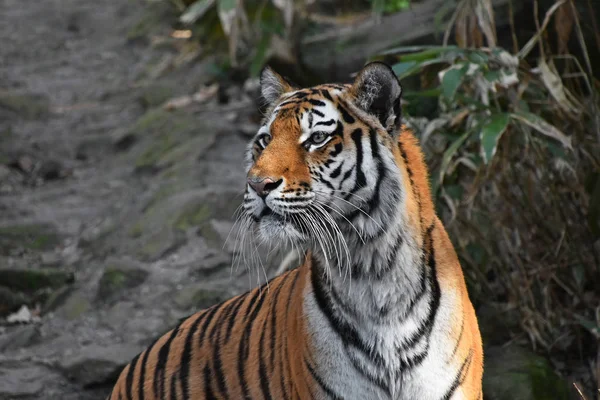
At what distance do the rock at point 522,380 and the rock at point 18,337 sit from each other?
7.99 ft

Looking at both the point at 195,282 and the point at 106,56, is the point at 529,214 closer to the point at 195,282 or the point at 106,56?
the point at 195,282

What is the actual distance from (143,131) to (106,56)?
314 cm

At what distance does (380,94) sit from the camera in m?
2.55

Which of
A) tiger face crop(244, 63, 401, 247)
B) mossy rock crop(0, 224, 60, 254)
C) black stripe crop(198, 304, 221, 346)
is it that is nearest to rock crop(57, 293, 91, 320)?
mossy rock crop(0, 224, 60, 254)

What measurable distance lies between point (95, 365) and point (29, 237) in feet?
6.92

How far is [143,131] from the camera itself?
7.76 m

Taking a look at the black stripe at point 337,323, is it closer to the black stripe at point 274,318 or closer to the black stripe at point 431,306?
the black stripe at point 431,306

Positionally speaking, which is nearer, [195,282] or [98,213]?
[195,282]

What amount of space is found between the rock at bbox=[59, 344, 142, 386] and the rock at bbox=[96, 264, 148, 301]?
2.38 feet

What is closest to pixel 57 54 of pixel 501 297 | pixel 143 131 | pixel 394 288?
pixel 143 131

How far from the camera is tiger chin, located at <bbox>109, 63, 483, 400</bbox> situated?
2.49 m

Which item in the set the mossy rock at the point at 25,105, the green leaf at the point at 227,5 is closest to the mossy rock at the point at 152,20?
the mossy rock at the point at 25,105

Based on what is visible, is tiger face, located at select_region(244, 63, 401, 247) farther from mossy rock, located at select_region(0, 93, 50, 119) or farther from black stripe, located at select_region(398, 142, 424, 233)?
mossy rock, located at select_region(0, 93, 50, 119)

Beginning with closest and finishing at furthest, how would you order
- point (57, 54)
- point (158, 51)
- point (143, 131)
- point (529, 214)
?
point (529, 214), point (143, 131), point (158, 51), point (57, 54)
